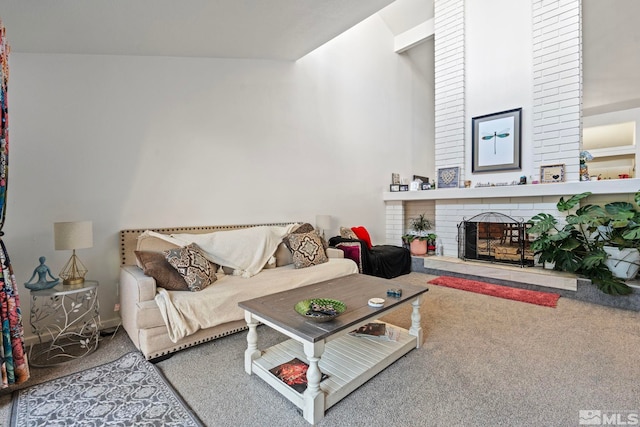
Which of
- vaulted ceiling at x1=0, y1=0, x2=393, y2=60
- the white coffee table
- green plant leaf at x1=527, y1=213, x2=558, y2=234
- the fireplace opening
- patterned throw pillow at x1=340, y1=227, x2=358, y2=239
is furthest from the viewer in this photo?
patterned throw pillow at x1=340, y1=227, x2=358, y2=239

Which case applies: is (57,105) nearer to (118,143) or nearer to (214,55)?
(118,143)

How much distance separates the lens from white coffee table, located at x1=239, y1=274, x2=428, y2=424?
152 cm

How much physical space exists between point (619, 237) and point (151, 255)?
180 inches

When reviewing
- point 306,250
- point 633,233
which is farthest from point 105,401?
point 633,233

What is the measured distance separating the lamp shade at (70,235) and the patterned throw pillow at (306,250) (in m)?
1.83

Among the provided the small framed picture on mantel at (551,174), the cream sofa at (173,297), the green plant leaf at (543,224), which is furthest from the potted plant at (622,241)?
the cream sofa at (173,297)

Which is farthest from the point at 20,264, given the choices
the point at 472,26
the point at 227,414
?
the point at 472,26

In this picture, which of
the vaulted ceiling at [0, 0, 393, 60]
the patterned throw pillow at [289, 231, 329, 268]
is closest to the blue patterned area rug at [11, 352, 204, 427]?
the patterned throw pillow at [289, 231, 329, 268]

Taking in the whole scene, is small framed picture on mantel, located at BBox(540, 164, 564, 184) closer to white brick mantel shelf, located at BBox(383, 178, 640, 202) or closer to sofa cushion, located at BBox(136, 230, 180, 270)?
white brick mantel shelf, located at BBox(383, 178, 640, 202)

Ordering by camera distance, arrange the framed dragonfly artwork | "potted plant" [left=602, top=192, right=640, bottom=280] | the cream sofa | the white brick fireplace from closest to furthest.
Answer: the cream sofa → "potted plant" [left=602, top=192, right=640, bottom=280] → the white brick fireplace → the framed dragonfly artwork

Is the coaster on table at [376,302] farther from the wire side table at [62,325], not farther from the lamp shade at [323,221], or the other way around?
the lamp shade at [323,221]

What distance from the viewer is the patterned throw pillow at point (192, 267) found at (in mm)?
2389

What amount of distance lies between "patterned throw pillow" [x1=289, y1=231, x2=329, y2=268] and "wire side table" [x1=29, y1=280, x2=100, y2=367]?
177 cm

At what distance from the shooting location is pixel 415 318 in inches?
87.7
